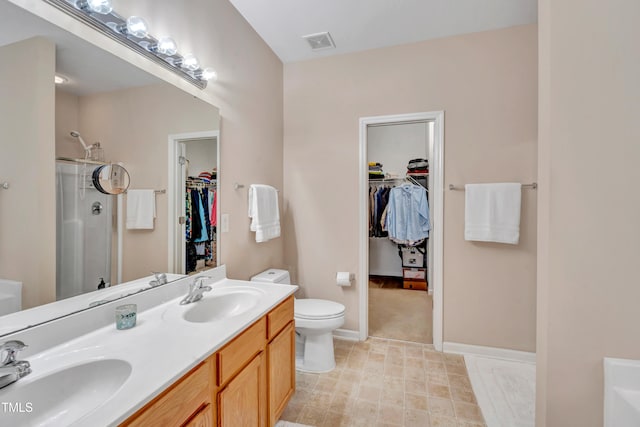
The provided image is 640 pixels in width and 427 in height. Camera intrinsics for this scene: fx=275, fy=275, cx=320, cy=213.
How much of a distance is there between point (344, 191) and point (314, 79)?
3.76 ft

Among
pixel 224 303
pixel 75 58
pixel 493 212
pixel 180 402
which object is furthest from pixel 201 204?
pixel 493 212

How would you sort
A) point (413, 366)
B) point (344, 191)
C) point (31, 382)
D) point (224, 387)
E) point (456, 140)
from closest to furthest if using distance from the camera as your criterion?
point (31, 382), point (224, 387), point (413, 366), point (456, 140), point (344, 191)

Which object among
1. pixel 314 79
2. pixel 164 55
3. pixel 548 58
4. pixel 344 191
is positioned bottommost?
pixel 344 191

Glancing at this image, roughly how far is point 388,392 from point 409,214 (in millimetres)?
2304

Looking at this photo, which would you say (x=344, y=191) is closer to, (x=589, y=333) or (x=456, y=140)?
(x=456, y=140)

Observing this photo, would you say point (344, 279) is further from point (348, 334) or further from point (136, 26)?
point (136, 26)

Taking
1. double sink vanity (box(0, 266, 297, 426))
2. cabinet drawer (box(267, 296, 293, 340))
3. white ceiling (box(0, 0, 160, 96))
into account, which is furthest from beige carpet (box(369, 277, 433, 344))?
white ceiling (box(0, 0, 160, 96))

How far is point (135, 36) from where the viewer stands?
4.15 ft

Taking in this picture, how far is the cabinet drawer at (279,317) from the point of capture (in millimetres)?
1406

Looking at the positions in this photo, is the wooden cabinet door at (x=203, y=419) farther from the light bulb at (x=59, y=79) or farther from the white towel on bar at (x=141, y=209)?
the light bulb at (x=59, y=79)

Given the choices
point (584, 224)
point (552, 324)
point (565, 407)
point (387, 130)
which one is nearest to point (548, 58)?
point (584, 224)

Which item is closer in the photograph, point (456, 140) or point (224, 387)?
point (224, 387)

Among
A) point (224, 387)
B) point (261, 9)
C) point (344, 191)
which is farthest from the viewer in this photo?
point (344, 191)

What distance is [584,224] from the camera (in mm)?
885
